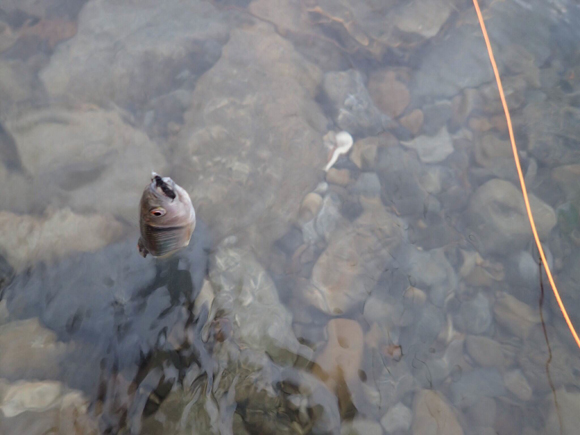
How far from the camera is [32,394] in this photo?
2.54 metres

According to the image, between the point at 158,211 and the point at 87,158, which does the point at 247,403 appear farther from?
the point at 87,158

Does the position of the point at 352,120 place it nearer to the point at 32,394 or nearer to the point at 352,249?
the point at 352,249

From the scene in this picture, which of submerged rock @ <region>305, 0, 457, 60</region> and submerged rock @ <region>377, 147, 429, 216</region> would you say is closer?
submerged rock @ <region>377, 147, 429, 216</region>

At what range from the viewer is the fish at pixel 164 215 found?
2.08m

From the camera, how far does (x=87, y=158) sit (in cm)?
338

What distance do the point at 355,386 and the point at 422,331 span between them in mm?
658

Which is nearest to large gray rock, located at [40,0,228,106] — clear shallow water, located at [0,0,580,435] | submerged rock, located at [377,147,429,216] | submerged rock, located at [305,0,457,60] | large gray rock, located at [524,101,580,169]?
clear shallow water, located at [0,0,580,435]

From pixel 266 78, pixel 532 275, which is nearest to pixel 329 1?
pixel 266 78

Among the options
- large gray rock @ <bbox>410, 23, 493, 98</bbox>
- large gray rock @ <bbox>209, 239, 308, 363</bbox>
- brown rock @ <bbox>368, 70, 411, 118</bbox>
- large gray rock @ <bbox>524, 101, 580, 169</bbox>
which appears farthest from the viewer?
large gray rock @ <bbox>410, 23, 493, 98</bbox>

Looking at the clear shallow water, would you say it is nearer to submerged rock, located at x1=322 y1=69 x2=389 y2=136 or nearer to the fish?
submerged rock, located at x1=322 y1=69 x2=389 y2=136

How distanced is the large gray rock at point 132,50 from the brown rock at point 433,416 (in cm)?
328

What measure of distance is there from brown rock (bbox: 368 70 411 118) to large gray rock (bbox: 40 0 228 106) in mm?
1547

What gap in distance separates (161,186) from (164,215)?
0.17 metres

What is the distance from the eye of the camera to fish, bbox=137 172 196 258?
208cm
